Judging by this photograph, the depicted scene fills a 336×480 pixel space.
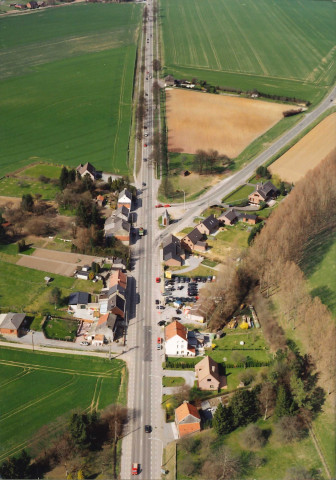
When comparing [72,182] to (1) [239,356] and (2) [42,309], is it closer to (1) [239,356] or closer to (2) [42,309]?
(2) [42,309]

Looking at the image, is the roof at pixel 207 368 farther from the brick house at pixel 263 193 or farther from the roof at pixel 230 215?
the brick house at pixel 263 193

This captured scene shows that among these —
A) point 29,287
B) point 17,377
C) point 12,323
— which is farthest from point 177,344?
→ point 29,287

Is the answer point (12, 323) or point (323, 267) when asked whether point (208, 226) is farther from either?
point (12, 323)

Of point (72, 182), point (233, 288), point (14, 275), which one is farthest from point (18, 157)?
point (233, 288)

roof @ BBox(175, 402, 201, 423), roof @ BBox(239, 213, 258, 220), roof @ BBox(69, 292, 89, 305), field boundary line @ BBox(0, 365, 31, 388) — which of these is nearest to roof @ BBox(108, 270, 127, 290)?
roof @ BBox(69, 292, 89, 305)

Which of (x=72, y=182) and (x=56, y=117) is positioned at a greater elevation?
(x=56, y=117)

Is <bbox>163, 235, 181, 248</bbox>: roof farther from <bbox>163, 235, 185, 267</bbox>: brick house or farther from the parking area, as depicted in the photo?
the parking area

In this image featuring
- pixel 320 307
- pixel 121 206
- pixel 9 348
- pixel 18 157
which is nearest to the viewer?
pixel 320 307

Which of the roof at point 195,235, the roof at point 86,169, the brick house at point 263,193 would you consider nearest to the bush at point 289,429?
the roof at point 195,235
